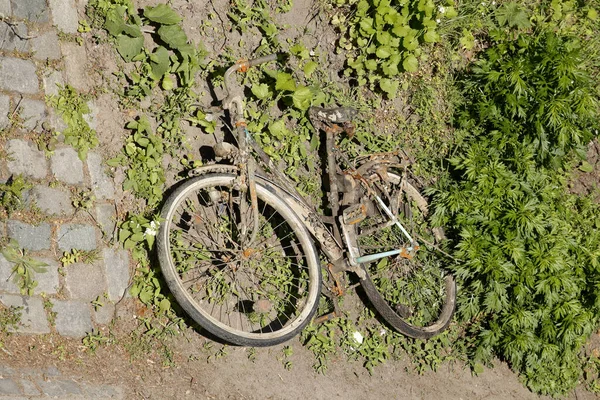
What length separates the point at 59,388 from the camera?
5086 mm

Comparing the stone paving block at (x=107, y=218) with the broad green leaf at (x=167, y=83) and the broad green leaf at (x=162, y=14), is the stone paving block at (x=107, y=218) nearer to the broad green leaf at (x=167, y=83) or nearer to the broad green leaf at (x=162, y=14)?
the broad green leaf at (x=167, y=83)

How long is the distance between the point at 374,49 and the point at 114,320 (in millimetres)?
3326

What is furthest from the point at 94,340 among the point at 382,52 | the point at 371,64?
the point at 382,52

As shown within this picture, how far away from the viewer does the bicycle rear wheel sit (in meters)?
6.21

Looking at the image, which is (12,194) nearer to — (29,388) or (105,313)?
(105,313)

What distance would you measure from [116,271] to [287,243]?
56.7 inches

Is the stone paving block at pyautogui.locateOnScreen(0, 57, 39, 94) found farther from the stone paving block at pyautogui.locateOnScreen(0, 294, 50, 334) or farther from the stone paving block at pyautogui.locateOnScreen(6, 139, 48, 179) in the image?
the stone paving block at pyautogui.locateOnScreen(0, 294, 50, 334)

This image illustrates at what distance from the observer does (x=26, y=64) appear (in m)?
5.02

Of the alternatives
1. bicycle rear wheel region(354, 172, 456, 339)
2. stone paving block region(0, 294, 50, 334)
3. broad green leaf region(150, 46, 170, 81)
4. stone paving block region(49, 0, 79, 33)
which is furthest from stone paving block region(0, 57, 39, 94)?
bicycle rear wheel region(354, 172, 456, 339)

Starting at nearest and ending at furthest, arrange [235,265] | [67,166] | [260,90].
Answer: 1. [67,166]
2. [235,265]
3. [260,90]

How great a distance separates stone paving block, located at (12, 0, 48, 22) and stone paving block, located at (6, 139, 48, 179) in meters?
0.87

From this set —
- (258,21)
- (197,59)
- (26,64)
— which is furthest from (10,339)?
(258,21)

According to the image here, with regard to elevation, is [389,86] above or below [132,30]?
below

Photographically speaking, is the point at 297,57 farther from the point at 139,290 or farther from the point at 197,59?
the point at 139,290
